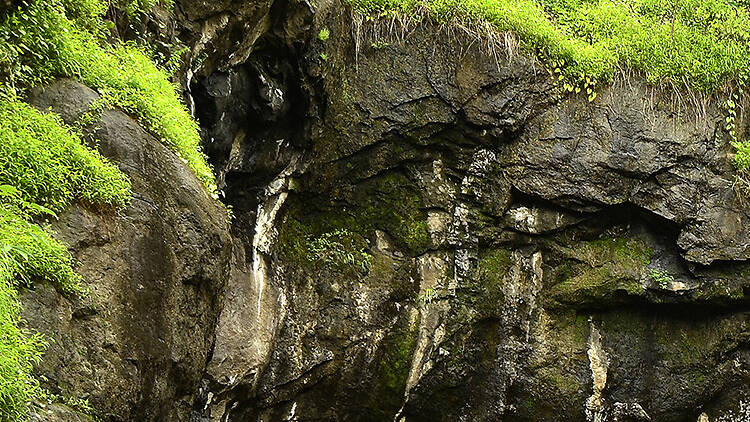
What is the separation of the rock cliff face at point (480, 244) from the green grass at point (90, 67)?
7.97 ft

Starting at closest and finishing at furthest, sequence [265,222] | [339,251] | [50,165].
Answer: [50,165] → [265,222] → [339,251]

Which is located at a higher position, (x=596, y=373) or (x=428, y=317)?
(x=596, y=373)

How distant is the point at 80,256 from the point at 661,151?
700 cm

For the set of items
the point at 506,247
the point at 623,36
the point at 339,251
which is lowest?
the point at 339,251

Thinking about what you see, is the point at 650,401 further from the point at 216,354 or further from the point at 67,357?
the point at 67,357

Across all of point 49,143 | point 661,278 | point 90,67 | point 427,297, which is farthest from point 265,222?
point 661,278

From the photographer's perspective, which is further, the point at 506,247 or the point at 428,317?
the point at 506,247

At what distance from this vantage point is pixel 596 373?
807 centimetres

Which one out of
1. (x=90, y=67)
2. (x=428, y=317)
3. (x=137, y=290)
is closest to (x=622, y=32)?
(x=428, y=317)

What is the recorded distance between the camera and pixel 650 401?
807 cm

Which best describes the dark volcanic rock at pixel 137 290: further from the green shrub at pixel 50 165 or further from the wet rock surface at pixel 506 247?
the wet rock surface at pixel 506 247

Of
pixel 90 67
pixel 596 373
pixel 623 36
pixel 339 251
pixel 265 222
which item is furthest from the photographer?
pixel 623 36

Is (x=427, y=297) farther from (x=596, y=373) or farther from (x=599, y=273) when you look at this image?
(x=596, y=373)

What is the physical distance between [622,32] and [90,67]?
7.23 m
